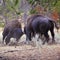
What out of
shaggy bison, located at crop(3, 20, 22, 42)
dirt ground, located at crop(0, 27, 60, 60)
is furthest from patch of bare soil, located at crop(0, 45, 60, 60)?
shaggy bison, located at crop(3, 20, 22, 42)

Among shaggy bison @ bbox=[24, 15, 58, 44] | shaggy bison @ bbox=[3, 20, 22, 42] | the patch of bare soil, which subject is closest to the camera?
the patch of bare soil

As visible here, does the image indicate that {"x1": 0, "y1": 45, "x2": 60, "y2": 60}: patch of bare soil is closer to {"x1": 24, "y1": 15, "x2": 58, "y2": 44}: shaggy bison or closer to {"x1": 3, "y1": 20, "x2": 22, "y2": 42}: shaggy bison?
{"x1": 24, "y1": 15, "x2": 58, "y2": 44}: shaggy bison

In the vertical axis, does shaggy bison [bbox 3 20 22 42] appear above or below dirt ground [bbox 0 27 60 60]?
below

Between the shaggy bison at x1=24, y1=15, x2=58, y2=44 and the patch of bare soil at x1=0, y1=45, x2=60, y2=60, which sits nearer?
the patch of bare soil at x1=0, y1=45, x2=60, y2=60

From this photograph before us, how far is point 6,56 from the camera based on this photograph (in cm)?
802

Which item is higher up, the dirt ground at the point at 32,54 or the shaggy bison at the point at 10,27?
the dirt ground at the point at 32,54

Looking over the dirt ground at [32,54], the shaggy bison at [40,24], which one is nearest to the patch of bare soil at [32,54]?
the dirt ground at [32,54]

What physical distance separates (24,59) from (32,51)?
773 millimetres

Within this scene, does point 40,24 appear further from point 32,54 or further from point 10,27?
point 32,54

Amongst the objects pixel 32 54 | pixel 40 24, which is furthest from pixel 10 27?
pixel 32 54

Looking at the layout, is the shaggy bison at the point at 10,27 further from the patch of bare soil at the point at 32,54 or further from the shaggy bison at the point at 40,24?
the patch of bare soil at the point at 32,54

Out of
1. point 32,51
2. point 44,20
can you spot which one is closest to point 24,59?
point 32,51

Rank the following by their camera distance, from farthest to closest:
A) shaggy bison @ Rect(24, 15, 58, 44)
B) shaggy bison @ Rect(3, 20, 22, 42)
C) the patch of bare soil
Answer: shaggy bison @ Rect(3, 20, 22, 42), shaggy bison @ Rect(24, 15, 58, 44), the patch of bare soil

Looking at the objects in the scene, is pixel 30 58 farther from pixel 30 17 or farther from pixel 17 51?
pixel 30 17
